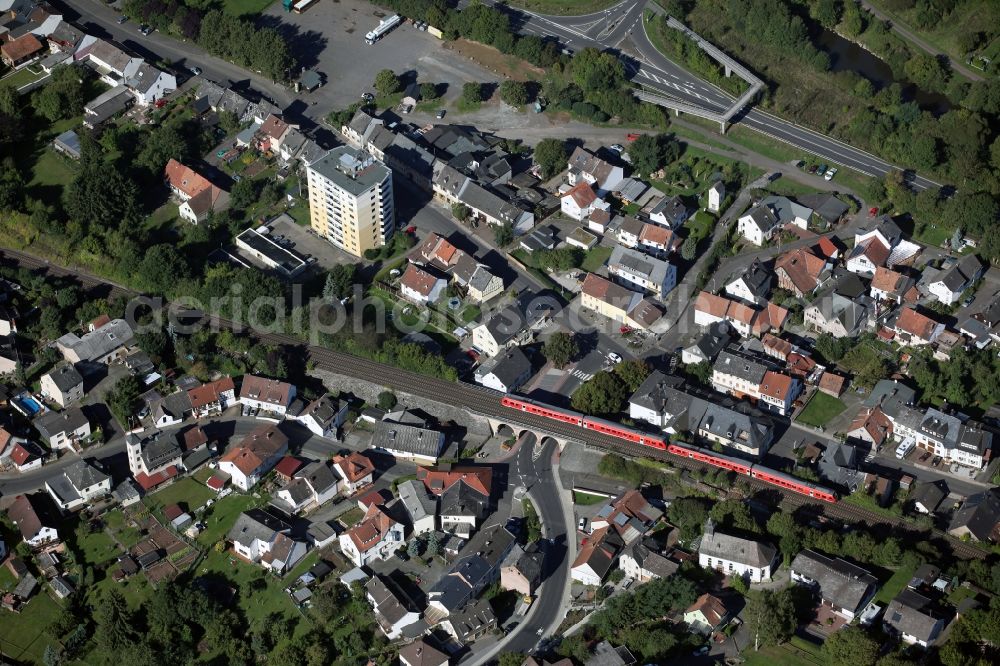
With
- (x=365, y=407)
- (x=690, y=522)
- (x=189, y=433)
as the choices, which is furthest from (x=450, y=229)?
(x=690, y=522)

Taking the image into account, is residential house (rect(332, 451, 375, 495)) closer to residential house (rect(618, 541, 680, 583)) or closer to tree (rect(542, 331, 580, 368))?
tree (rect(542, 331, 580, 368))

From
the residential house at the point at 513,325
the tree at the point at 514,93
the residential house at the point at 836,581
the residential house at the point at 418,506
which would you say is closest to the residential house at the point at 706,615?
the residential house at the point at 836,581

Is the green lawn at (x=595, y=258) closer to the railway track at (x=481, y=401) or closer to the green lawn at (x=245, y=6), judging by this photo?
the railway track at (x=481, y=401)

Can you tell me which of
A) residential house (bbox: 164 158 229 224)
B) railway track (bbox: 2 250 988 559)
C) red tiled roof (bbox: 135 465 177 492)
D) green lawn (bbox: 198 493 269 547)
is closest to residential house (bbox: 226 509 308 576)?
green lawn (bbox: 198 493 269 547)

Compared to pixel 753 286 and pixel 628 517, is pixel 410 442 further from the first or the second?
pixel 753 286

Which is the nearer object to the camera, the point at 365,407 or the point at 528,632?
the point at 528,632

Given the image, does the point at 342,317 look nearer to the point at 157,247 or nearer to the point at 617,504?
the point at 157,247
